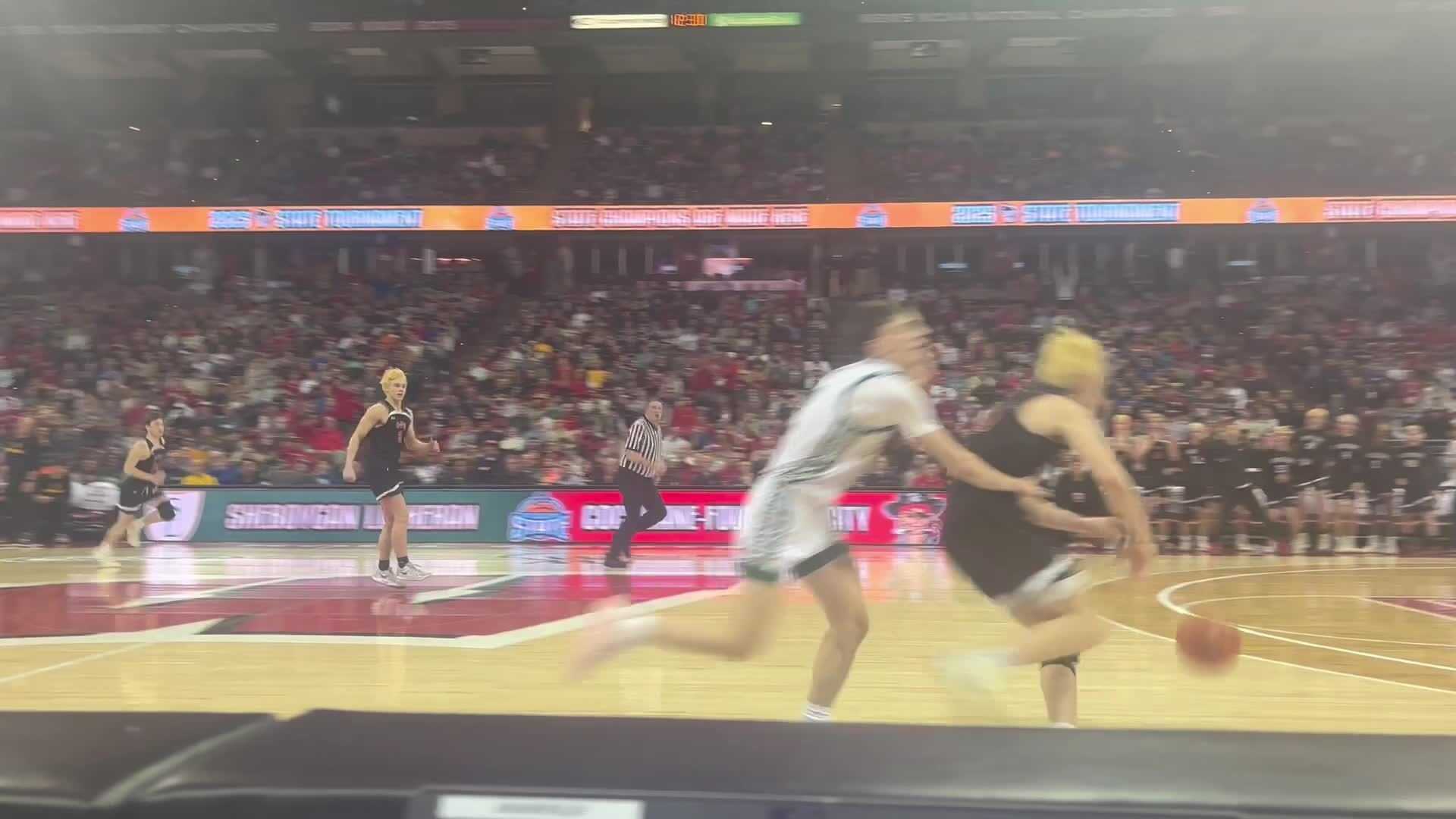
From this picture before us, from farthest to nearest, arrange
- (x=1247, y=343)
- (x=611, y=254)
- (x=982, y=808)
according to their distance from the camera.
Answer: (x=611, y=254), (x=1247, y=343), (x=982, y=808)

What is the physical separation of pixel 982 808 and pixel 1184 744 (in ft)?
2.73

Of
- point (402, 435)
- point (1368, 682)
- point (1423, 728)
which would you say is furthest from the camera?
point (402, 435)

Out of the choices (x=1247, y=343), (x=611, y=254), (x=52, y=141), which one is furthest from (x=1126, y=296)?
(x=52, y=141)

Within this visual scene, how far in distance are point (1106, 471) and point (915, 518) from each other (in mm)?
12030

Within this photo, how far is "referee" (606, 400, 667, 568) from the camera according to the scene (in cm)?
1122

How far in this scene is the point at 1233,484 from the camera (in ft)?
47.9

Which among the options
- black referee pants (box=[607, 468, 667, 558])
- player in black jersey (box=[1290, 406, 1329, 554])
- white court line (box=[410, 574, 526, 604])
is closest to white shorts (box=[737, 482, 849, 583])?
white court line (box=[410, 574, 526, 604])

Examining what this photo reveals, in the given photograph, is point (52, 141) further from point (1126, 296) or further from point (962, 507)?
point (962, 507)

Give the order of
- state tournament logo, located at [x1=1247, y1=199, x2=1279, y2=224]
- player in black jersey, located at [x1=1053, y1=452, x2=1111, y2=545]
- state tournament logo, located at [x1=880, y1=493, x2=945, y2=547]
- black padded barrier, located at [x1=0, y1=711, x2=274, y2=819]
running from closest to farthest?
1. black padded barrier, located at [x1=0, y1=711, x2=274, y2=819]
2. player in black jersey, located at [x1=1053, y1=452, x2=1111, y2=545]
3. state tournament logo, located at [x1=880, y1=493, x2=945, y2=547]
4. state tournament logo, located at [x1=1247, y1=199, x2=1279, y2=224]

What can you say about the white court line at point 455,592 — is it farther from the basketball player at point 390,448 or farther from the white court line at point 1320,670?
the white court line at point 1320,670

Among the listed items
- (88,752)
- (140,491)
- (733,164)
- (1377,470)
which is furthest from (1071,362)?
(733,164)

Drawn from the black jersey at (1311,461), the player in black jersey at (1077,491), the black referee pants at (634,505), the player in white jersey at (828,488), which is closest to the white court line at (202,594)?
the black referee pants at (634,505)

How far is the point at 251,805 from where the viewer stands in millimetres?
2049

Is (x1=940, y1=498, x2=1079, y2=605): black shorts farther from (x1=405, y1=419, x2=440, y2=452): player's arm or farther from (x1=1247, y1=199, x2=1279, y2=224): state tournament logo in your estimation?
(x1=1247, y1=199, x2=1279, y2=224): state tournament logo
